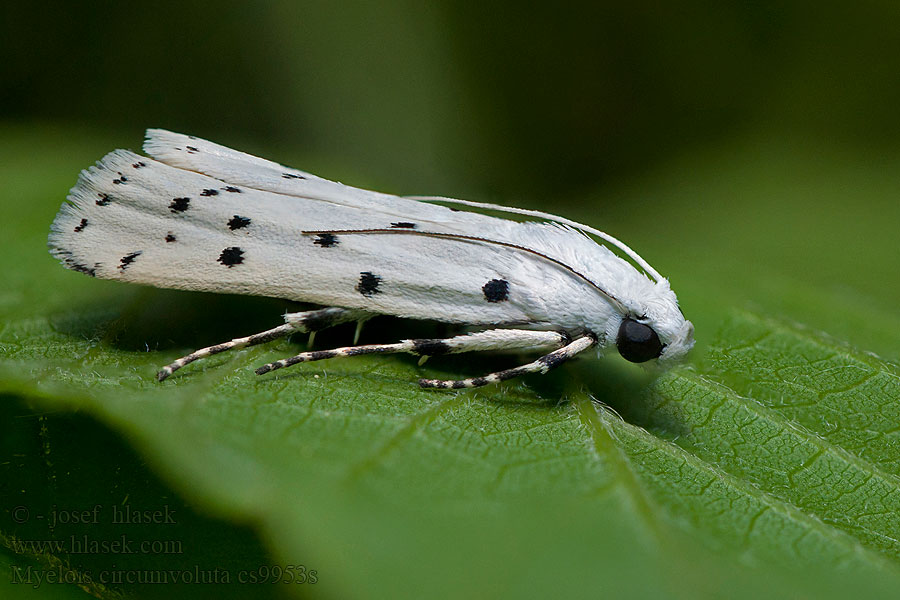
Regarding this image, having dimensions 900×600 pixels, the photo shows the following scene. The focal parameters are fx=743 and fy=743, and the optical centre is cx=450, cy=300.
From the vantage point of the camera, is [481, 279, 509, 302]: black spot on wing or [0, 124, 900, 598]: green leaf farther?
[481, 279, 509, 302]: black spot on wing

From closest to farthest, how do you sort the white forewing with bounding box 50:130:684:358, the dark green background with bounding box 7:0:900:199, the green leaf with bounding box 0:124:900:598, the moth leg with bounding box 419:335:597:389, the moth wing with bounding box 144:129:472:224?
→ 1. the green leaf with bounding box 0:124:900:598
2. the moth leg with bounding box 419:335:597:389
3. the white forewing with bounding box 50:130:684:358
4. the moth wing with bounding box 144:129:472:224
5. the dark green background with bounding box 7:0:900:199

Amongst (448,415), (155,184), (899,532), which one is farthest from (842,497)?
(155,184)

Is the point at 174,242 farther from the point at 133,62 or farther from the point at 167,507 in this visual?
the point at 133,62

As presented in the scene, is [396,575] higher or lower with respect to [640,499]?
lower

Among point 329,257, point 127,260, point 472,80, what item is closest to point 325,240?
point 329,257

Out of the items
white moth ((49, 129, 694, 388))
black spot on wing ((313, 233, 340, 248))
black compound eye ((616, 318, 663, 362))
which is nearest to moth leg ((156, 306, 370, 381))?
white moth ((49, 129, 694, 388))

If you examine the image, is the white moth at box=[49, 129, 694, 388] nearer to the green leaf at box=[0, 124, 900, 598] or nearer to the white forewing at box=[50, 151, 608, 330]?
the white forewing at box=[50, 151, 608, 330]

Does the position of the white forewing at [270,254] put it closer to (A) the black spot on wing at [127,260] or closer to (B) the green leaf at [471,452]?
(A) the black spot on wing at [127,260]
